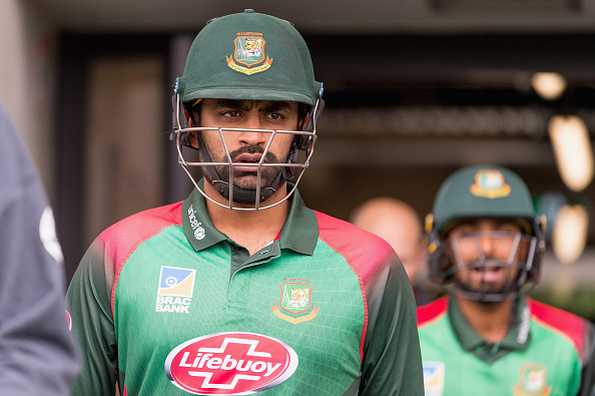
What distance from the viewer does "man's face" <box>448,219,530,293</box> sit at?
14.9ft

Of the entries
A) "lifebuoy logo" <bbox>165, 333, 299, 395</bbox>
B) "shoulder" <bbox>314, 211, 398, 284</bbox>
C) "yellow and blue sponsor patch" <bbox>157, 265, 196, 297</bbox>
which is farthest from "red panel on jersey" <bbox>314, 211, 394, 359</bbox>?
"yellow and blue sponsor patch" <bbox>157, 265, 196, 297</bbox>

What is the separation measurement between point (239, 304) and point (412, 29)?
13.9ft

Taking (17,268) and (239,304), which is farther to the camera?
(239,304)

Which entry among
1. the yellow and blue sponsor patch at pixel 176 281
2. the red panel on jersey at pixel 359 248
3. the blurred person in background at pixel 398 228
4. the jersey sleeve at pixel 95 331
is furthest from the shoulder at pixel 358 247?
the blurred person in background at pixel 398 228

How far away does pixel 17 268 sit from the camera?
5.93ft

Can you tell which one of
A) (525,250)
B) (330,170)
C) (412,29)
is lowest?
(330,170)

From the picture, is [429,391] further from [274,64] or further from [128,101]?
[128,101]

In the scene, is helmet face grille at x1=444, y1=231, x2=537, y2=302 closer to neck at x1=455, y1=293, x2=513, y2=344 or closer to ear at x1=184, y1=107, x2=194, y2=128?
neck at x1=455, y1=293, x2=513, y2=344

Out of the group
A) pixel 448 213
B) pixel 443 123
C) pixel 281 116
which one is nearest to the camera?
pixel 281 116

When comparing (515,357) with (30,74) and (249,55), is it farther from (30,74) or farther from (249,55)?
(30,74)

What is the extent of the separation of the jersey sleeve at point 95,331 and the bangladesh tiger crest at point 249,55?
0.58m

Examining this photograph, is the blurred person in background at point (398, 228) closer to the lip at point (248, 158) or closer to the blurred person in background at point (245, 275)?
the blurred person in background at point (245, 275)

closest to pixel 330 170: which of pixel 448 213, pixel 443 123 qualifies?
pixel 443 123

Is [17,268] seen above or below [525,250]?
above
